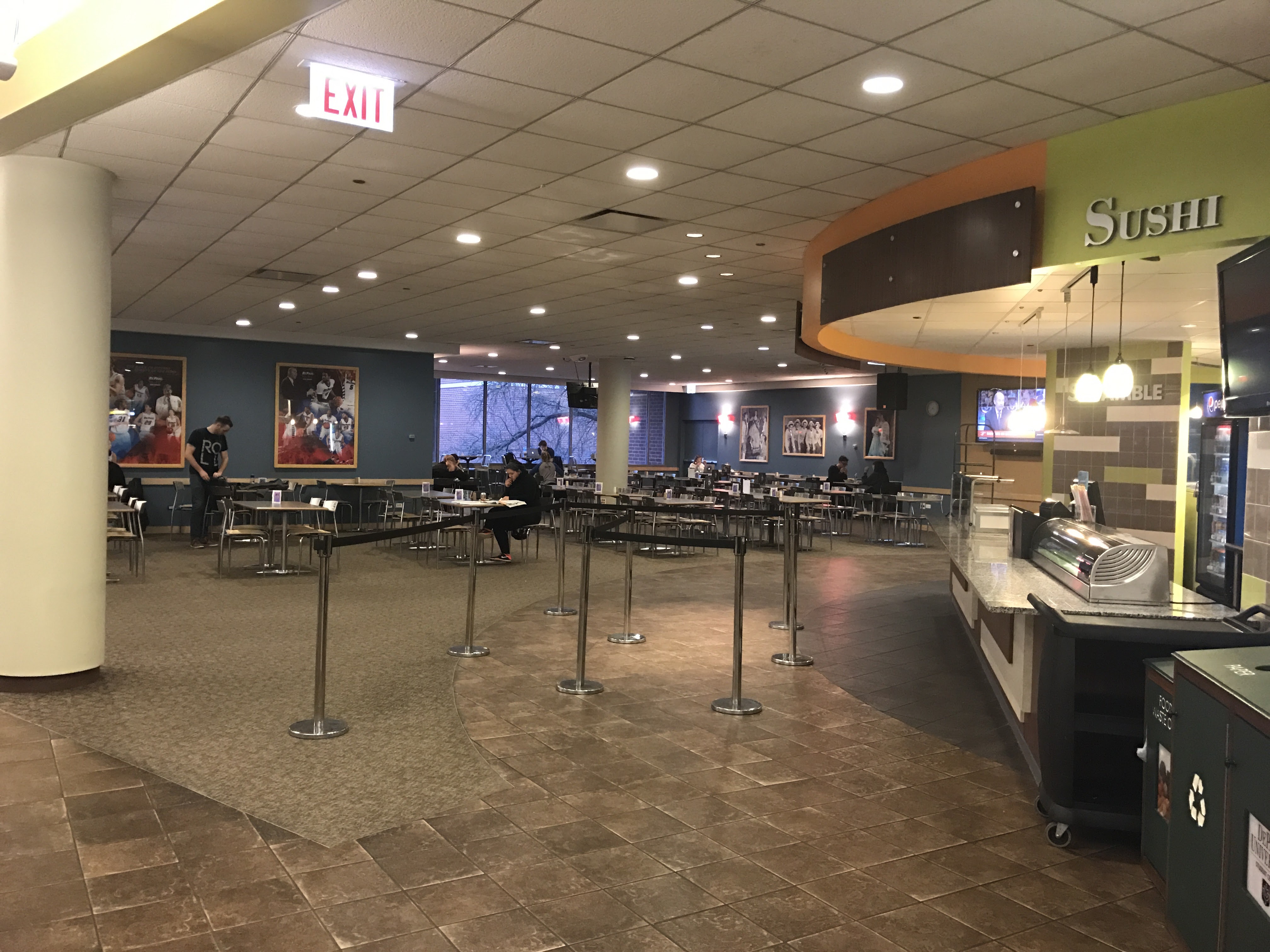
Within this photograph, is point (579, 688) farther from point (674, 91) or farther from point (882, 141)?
point (882, 141)

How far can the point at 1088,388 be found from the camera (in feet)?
21.9

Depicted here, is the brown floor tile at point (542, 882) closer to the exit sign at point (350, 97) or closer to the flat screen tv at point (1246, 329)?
the flat screen tv at point (1246, 329)

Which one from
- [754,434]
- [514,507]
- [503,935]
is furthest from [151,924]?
[754,434]

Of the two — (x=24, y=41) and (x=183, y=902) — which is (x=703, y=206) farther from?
(x=183, y=902)

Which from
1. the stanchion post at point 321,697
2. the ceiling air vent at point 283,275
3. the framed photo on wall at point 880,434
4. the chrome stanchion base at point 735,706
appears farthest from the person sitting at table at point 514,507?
the framed photo on wall at point 880,434

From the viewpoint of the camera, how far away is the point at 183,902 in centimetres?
298

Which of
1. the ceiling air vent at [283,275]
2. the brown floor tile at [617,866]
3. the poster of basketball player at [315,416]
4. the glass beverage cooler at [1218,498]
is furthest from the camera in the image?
the poster of basketball player at [315,416]

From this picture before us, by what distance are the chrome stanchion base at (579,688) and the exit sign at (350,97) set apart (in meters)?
3.16

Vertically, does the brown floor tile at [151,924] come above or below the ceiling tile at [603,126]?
below

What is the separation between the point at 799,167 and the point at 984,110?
1.25 metres

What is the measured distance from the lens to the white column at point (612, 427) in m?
17.5

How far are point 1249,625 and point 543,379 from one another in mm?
22638

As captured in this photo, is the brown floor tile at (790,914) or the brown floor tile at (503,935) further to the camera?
the brown floor tile at (790,914)

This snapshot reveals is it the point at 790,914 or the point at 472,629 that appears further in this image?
the point at 472,629
